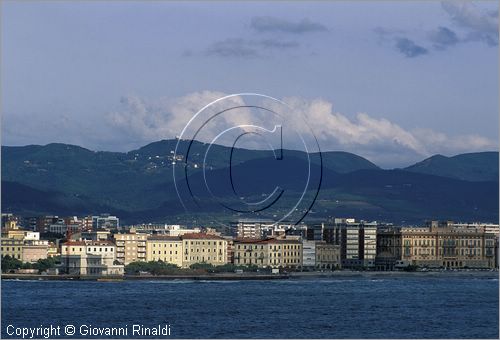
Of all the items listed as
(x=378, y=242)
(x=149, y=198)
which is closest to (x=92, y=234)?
(x=378, y=242)

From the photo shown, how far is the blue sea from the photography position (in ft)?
95.9

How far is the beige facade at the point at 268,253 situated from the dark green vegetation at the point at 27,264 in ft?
41.5

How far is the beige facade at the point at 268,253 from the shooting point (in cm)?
8894

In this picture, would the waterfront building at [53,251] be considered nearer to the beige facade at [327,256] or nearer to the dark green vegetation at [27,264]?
the dark green vegetation at [27,264]

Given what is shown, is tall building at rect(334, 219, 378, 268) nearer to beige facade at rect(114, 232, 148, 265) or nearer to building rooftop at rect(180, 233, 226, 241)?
building rooftop at rect(180, 233, 226, 241)

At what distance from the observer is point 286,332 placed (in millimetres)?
28531

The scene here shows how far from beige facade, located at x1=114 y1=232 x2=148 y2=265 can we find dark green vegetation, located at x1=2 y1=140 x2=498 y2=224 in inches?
1687

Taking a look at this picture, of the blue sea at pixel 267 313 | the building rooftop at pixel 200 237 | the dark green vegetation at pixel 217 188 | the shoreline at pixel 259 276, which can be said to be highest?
the dark green vegetation at pixel 217 188

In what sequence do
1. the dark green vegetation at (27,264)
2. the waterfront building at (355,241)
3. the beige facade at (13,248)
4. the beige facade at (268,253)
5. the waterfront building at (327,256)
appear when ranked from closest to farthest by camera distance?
the dark green vegetation at (27,264) < the beige facade at (13,248) < the beige facade at (268,253) < the waterfront building at (327,256) < the waterfront building at (355,241)

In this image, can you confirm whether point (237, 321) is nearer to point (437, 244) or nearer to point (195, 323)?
point (195, 323)

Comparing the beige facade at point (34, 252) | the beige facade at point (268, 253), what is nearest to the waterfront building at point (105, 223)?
the beige facade at point (268, 253)

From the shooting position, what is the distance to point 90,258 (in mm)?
78938

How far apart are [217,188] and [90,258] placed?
68197mm

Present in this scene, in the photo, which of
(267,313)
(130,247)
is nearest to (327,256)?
(130,247)
